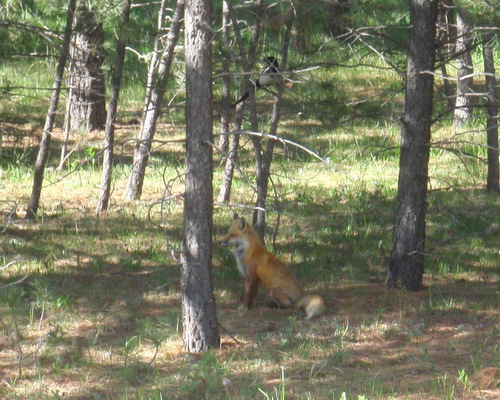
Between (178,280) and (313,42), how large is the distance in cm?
434

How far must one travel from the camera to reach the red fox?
916cm

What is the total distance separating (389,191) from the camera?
1464 centimetres

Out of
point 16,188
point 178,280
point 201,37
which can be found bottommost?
point 178,280

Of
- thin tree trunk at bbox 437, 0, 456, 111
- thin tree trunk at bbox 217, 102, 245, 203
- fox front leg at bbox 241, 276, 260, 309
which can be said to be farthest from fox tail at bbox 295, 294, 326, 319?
thin tree trunk at bbox 217, 102, 245, 203

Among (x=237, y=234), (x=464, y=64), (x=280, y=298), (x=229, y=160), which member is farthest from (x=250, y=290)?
(x=464, y=64)

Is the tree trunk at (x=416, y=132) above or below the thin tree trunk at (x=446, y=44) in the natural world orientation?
below

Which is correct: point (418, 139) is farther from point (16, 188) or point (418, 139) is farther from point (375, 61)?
point (375, 61)

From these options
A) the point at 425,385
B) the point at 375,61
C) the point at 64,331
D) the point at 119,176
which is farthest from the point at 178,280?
the point at 375,61

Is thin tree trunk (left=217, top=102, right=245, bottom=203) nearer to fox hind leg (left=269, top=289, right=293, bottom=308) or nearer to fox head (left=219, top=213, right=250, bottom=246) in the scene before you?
fox head (left=219, top=213, right=250, bottom=246)

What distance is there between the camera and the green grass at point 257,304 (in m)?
6.98

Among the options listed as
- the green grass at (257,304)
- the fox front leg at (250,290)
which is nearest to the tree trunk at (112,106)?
the green grass at (257,304)

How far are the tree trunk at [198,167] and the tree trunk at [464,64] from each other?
244cm

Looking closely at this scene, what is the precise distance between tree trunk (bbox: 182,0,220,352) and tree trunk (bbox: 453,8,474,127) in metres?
2.44

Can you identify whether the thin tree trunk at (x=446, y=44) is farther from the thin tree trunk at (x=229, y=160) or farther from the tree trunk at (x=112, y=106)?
the tree trunk at (x=112, y=106)
